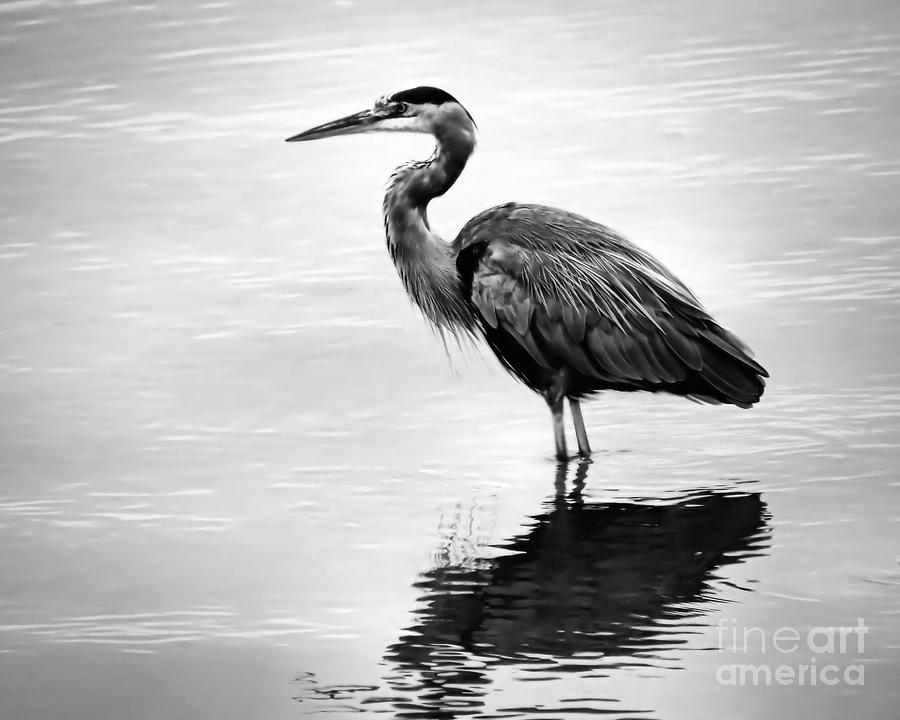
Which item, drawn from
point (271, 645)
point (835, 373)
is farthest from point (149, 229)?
point (271, 645)

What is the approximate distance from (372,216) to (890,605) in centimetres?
634

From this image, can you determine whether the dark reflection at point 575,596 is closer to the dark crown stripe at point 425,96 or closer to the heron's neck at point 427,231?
the heron's neck at point 427,231

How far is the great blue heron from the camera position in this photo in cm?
819

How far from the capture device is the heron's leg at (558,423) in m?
8.20

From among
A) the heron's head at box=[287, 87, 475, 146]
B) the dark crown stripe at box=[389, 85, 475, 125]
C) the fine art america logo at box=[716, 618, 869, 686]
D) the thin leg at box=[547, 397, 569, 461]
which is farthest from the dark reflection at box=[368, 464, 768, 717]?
the dark crown stripe at box=[389, 85, 475, 125]

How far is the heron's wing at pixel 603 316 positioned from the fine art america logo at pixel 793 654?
2.04 meters

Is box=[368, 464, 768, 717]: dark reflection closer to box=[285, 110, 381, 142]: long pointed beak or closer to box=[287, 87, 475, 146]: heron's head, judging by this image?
box=[287, 87, 475, 146]: heron's head

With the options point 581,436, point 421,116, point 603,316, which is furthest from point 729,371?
point 421,116

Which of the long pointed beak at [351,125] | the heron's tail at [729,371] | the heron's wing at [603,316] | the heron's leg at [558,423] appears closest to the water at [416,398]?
the heron's leg at [558,423]

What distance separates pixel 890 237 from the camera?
1098 centimetres

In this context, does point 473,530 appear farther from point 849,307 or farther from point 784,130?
point 784,130

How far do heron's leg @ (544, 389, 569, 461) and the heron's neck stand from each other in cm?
82

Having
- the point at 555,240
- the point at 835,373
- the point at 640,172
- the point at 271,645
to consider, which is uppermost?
the point at 640,172

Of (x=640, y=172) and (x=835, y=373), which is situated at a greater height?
(x=640, y=172)
